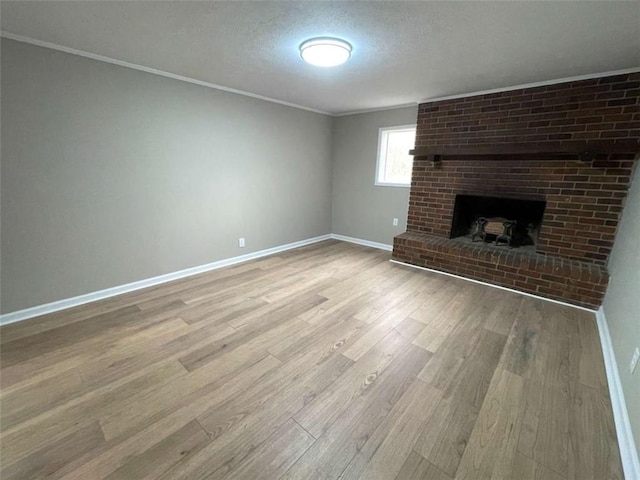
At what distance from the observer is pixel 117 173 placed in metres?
2.64

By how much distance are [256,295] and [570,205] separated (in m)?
3.42

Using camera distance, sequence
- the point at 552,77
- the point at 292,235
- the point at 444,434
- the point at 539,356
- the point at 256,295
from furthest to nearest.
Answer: the point at 292,235, the point at 256,295, the point at 552,77, the point at 539,356, the point at 444,434

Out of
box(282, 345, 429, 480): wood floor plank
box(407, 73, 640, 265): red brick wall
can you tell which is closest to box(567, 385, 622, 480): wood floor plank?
box(282, 345, 429, 480): wood floor plank

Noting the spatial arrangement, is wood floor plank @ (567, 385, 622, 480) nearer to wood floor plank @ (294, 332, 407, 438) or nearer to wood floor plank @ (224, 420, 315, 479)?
wood floor plank @ (294, 332, 407, 438)

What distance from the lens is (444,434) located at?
1396 mm

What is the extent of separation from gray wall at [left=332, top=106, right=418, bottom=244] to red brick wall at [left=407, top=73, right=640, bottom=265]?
71 centimetres

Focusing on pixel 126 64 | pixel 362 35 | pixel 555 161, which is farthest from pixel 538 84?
pixel 126 64

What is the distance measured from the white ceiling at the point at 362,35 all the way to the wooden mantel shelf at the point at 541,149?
627mm

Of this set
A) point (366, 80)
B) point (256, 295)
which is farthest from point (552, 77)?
point (256, 295)

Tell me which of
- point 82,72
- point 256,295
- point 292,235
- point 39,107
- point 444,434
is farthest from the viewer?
point 292,235

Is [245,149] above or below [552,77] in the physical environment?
below

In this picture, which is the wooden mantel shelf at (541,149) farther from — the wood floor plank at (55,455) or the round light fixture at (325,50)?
the wood floor plank at (55,455)

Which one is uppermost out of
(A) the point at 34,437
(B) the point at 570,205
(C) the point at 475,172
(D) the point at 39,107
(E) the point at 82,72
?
(E) the point at 82,72

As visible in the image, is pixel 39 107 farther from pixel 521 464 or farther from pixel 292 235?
pixel 521 464
